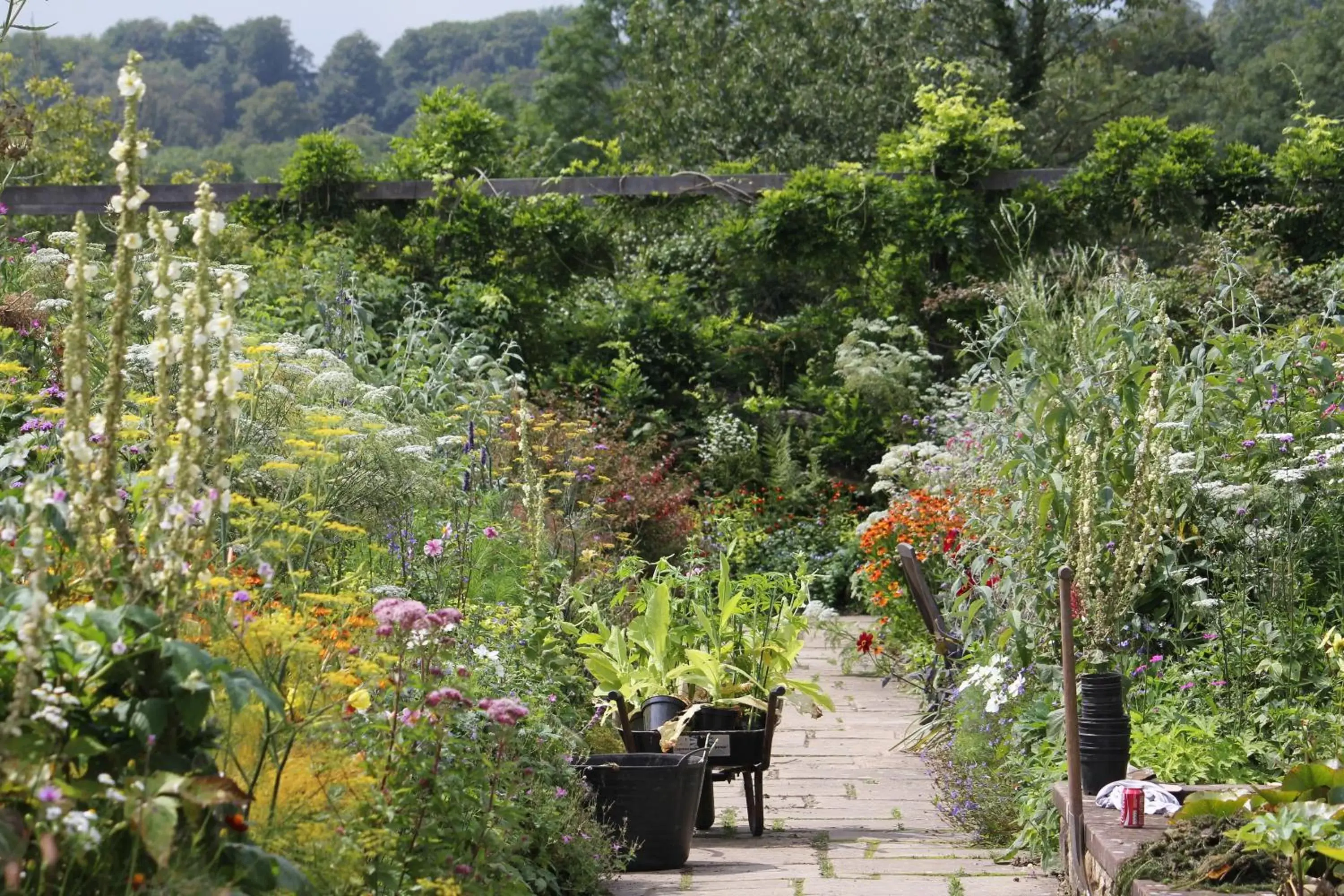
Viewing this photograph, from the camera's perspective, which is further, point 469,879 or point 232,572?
point 232,572

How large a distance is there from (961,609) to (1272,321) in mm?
4366

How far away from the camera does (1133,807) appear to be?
349cm

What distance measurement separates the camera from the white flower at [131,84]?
2.34m

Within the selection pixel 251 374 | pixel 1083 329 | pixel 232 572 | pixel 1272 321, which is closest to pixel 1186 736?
pixel 1083 329

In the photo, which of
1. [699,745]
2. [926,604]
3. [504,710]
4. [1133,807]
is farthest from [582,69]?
[504,710]

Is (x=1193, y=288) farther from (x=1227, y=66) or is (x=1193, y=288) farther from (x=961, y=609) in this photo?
(x=1227, y=66)

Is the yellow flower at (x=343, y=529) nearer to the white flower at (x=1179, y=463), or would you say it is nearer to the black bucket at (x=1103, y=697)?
the black bucket at (x=1103, y=697)

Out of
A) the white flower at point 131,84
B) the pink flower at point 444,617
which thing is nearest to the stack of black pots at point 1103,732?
the pink flower at point 444,617

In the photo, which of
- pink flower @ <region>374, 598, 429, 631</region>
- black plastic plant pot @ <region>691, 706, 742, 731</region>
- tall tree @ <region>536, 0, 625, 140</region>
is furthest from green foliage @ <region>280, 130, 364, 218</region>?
tall tree @ <region>536, 0, 625, 140</region>

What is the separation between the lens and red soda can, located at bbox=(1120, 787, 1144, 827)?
348 cm

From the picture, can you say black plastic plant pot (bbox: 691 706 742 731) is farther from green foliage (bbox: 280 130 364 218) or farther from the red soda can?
green foliage (bbox: 280 130 364 218)

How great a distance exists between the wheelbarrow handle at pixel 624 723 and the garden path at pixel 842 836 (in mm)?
383

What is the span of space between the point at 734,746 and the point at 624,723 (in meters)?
0.36

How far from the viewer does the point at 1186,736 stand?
409 cm
